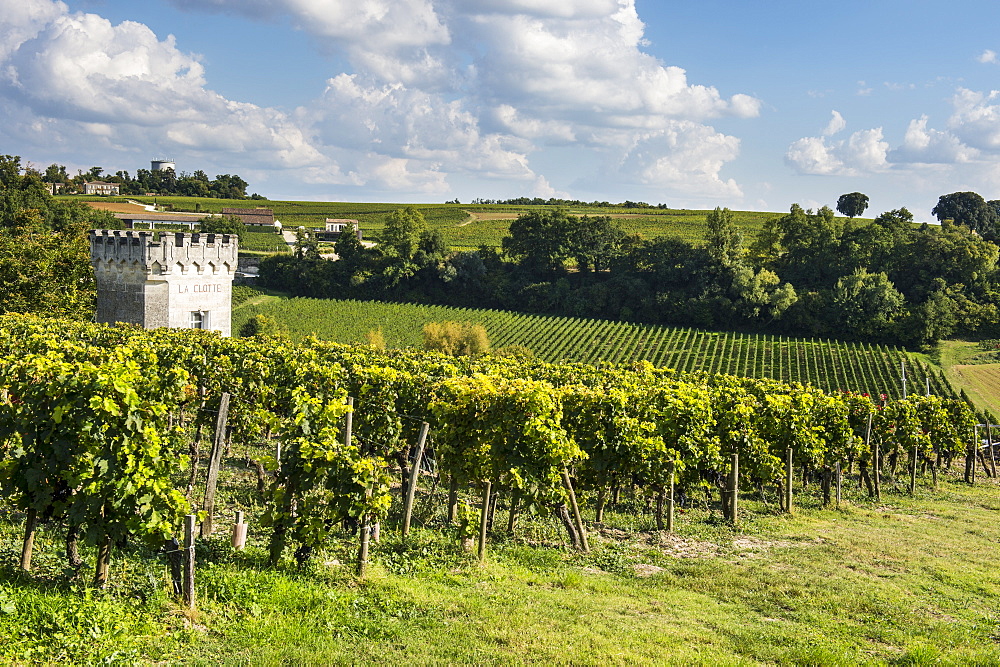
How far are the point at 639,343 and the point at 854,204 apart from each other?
70.5 metres

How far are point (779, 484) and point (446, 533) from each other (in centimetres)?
869

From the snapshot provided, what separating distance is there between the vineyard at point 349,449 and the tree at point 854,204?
104541 mm

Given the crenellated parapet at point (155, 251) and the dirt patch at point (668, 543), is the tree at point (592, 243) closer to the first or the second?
the crenellated parapet at point (155, 251)

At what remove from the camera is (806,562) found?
12.2 meters

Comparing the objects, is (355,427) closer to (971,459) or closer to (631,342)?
(971,459)

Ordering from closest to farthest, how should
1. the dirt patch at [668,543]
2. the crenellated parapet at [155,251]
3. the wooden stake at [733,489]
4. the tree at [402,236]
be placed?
the dirt patch at [668,543] < the wooden stake at [733,489] < the crenellated parapet at [155,251] < the tree at [402,236]

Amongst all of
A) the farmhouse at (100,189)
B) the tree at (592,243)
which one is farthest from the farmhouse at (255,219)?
the tree at (592,243)

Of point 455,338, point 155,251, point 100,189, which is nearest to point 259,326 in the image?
point 455,338

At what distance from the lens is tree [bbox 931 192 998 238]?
104 metres

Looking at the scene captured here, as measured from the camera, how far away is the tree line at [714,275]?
62688 mm

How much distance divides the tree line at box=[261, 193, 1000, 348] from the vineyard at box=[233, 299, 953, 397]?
10.3 feet

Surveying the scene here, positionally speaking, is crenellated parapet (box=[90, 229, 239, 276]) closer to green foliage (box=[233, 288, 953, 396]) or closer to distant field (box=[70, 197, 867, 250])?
green foliage (box=[233, 288, 953, 396])

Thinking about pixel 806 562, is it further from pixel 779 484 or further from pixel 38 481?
pixel 38 481

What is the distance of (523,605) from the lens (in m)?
9.12
